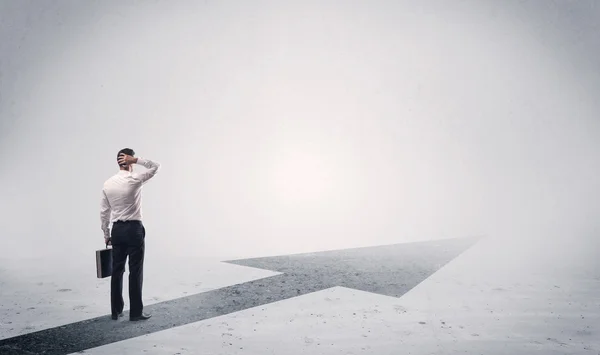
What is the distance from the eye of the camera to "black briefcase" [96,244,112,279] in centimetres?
339

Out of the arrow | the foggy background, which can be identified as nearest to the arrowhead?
the arrow

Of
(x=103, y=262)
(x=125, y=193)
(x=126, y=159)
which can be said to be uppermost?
(x=126, y=159)

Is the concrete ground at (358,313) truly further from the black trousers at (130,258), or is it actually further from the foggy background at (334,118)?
the foggy background at (334,118)

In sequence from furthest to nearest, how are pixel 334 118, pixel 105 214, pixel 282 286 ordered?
pixel 334 118 → pixel 282 286 → pixel 105 214

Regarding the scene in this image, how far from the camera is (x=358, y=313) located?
370cm

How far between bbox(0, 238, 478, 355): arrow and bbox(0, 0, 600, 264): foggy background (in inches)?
41.1

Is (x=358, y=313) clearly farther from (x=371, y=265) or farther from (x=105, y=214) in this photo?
(x=371, y=265)

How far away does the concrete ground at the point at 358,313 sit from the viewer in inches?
117

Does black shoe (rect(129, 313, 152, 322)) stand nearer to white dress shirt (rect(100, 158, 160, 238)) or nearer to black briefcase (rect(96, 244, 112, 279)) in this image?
black briefcase (rect(96, 244, 112, 279))

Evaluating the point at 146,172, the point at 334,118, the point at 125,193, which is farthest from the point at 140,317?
the point at 334,118

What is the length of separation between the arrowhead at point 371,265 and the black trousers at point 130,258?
1.69 metres

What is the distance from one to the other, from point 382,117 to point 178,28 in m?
3.62

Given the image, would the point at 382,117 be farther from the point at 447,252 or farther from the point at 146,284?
the point at 146,284

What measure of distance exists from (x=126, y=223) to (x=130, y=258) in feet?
0.82
